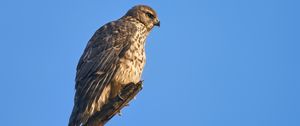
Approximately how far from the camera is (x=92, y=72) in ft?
29.0

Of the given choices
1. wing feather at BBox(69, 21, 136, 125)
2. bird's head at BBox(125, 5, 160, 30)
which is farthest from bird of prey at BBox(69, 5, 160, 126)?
bird's head at BBox(125, 5, 160, 30)

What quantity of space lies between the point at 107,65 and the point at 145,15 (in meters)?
2.43

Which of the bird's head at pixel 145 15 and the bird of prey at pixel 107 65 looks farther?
the bird's head at pixel 145 15

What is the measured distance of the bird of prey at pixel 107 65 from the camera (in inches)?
337

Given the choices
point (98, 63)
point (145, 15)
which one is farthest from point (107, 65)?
point (145, 15)

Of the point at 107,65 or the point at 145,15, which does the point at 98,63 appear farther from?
the point at 145,15

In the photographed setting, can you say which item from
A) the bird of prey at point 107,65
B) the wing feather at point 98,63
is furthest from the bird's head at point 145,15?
the wing feather at point 98,63

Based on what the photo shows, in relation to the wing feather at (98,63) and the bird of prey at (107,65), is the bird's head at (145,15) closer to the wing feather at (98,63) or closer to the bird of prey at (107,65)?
the bird of prey at (107,65)

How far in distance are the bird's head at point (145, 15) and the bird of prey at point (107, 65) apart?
399 mm

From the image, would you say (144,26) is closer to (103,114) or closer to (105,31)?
(105,31)

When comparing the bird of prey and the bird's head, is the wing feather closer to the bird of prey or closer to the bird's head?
the bird of prey

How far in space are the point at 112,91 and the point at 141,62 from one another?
2.56ft

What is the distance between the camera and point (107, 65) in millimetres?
9094

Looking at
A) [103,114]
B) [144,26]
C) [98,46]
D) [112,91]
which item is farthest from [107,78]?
[144,26]
